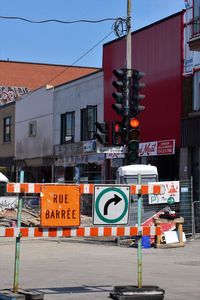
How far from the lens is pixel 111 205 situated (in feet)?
31.4

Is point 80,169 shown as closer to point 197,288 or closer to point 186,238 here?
point 186,238

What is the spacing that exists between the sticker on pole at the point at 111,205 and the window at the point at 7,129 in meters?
37.6

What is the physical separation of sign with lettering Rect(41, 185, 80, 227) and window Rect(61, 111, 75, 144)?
26220 mm

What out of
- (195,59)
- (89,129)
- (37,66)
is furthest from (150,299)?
(37,66)

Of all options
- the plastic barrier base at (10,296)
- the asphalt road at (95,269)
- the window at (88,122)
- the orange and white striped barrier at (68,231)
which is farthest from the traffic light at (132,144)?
the window at (88,122)

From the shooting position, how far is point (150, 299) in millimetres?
9047

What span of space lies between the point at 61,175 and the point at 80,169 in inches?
110

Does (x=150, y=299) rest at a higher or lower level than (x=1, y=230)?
lower

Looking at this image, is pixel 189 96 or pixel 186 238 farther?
pixel 189 96

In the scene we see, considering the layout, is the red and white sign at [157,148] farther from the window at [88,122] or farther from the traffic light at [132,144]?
the traffic light at [132,144]

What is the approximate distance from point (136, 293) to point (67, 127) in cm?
2772

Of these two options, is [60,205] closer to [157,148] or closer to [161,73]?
[157,148]

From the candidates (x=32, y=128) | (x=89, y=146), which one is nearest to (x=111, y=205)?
(x=89, y=146)

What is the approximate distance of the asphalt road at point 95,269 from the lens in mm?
10180
